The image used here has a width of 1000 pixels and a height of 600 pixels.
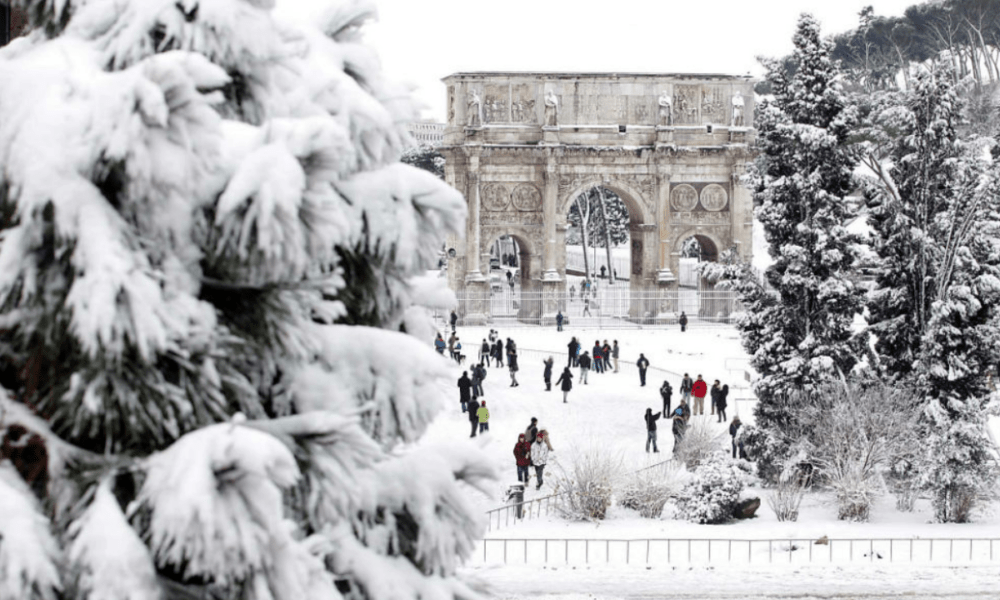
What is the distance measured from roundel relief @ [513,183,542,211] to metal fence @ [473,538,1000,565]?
28385mm

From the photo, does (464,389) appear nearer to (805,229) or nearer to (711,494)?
(711,494)

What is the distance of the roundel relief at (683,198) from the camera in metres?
44.8

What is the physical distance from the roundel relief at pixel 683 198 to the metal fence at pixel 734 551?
1127 inches

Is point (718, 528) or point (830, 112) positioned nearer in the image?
point (718, 528)

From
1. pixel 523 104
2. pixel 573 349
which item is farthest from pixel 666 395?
pixel 523 104

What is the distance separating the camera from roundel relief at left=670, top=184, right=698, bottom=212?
44.8 metres

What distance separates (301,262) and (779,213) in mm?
19095

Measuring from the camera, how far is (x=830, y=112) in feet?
70.7

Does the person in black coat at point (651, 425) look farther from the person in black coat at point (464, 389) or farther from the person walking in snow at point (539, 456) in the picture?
the person in black coat at point (464, 389)

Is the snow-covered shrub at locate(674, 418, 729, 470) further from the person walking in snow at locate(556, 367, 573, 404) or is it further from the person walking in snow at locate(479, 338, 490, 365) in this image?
the person walking in snow at locate(479, 338, 490, 365)

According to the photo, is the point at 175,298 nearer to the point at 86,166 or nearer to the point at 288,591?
the point at 86,166

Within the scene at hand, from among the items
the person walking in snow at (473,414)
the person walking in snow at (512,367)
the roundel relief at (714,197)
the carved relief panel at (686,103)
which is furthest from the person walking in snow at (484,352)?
the carved relief panel at (686,103)

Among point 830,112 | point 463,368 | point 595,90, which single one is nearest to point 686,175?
point 595,90

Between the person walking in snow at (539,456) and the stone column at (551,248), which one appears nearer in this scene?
the person walking in snow at (539,456)
